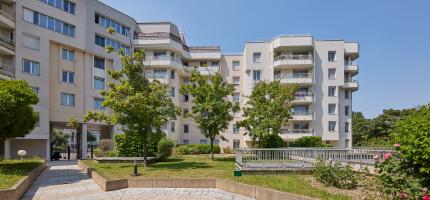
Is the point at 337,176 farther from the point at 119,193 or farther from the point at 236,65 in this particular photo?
the point at 236,65

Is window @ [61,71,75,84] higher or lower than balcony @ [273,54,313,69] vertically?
lower

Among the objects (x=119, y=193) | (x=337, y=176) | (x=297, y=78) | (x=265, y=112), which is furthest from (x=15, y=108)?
(x=297, y=78)

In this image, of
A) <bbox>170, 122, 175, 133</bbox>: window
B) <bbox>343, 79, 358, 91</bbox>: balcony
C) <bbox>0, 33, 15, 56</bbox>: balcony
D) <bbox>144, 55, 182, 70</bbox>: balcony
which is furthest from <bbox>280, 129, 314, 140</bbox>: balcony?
<bbox>0, 33, 15, 56</bbox>: balcony

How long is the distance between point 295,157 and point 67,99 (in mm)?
28075

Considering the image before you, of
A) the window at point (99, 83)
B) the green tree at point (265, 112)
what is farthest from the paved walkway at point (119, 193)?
the window at point (99, 83)

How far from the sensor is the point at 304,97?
47.0m

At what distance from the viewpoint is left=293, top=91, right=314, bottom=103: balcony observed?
153 ft

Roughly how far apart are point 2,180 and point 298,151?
43.3 feet

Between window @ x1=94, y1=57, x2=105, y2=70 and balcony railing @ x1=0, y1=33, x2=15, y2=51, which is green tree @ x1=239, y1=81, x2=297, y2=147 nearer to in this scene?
window @ x1=94, y1=57, x2=105, y2=70

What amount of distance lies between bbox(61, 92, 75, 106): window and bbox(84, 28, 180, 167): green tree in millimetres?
19488

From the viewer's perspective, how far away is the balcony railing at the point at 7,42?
103ft

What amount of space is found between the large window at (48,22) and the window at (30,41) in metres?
1.46

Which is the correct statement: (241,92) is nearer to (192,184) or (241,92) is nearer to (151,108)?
(151,108)

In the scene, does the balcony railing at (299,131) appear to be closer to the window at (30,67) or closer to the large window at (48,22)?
the large window at (48,22)
